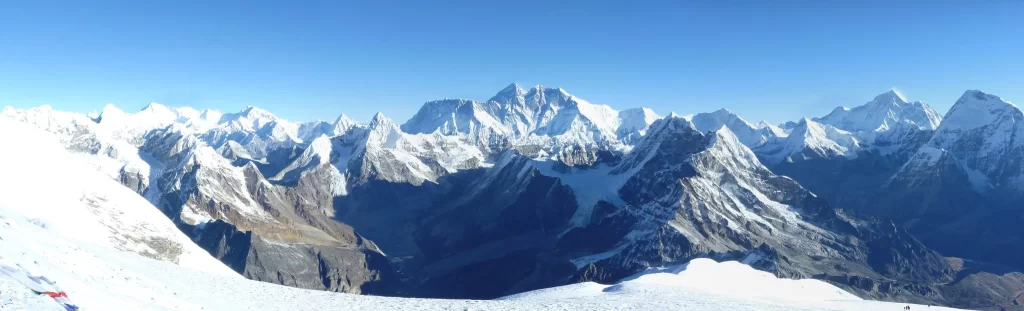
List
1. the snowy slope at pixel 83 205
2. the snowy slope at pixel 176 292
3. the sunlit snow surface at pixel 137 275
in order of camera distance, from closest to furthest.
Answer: the snowy slope at pixel 176 292, the sunlit snow surface at pixel 137 275, the snowy slope at pixel 83 205

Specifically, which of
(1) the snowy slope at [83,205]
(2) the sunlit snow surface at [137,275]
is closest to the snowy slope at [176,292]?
(2) the sunlit snow surface at [137,275]

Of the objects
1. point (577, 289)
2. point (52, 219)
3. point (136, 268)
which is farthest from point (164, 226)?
point (577, 289)

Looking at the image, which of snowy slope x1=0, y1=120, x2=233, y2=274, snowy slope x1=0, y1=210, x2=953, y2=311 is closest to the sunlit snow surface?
snowy slope x1=0, y1=210, x2=953, y2=311

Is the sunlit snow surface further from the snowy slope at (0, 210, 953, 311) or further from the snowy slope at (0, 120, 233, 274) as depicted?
the snowy slope at (0, 120, 233, 274)

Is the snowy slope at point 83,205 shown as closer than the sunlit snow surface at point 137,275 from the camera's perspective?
No

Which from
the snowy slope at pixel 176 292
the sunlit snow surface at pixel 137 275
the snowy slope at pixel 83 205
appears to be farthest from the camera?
the snowy slope at pixel 83 205

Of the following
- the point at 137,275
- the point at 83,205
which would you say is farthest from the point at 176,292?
the point at 83,205

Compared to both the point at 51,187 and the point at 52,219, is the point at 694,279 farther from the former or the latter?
the point at 51,187

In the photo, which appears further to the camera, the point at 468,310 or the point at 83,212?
the point at 83,212

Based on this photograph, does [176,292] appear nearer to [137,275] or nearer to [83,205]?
[137,275]

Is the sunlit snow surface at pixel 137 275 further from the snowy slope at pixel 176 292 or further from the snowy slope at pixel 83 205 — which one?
the snowy slope at pixel 83 205

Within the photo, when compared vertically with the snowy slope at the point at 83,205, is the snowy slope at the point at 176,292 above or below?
below
